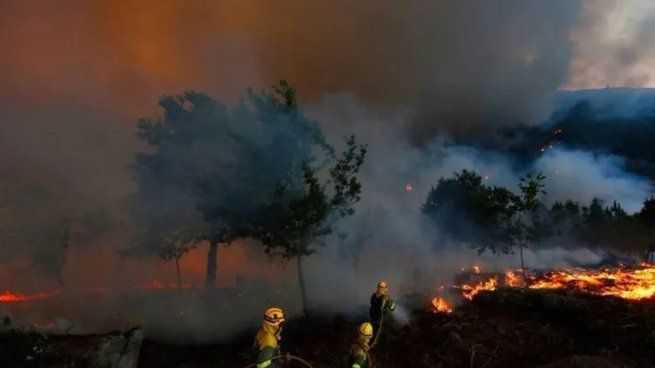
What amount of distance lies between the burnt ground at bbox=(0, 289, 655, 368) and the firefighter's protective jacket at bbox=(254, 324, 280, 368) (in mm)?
6521

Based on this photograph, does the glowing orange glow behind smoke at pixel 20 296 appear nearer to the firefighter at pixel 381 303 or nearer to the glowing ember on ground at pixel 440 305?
the glowing ember on ground at pixel 440 305

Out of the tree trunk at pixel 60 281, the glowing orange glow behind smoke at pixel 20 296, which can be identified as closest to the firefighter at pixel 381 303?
the tree trunk at pixel 60 281

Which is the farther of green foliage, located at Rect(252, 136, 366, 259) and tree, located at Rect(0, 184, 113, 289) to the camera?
tree, located at Rect(0, 184, 113, 289)

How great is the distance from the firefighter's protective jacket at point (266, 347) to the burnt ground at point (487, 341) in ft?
21.4

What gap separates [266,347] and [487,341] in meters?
8.16

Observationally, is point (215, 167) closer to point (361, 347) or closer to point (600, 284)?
point (361, 347)

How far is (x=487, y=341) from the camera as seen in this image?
40.4 ft

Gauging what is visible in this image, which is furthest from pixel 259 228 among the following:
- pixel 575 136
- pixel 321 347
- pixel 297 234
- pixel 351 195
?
pixel 575 136

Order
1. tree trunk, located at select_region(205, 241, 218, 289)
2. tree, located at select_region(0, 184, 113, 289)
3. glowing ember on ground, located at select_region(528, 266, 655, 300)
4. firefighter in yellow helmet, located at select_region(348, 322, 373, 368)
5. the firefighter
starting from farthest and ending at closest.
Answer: tree, located at select_region(0, 184, 113, 289) → tree trunk, located at select_region(205, 241, 218, 289) → glowing ember on ground, located at select_region(528, 266, 655, 300) → the firefighter → firefighter in yellow helmet, located at select_region(348, 322, 373, 368)

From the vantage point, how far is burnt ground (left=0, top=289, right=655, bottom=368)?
10.6 m

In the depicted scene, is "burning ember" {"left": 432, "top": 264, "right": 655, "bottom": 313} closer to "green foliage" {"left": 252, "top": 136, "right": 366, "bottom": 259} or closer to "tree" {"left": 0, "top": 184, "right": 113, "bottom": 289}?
"green foliage" {"left": 252, "top": 136, "right": 366, "bottom": 259}

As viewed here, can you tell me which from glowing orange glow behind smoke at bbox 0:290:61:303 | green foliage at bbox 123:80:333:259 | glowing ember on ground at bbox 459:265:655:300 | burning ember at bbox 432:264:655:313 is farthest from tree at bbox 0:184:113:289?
glowing ember on ground at bbox 459:265:655:300

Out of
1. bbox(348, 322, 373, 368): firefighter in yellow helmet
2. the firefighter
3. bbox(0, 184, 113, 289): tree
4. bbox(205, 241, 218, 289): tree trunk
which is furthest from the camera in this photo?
bbox(0, 184, 113, 289): tree

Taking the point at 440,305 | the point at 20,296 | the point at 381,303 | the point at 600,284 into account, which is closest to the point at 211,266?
the point at 20,296
